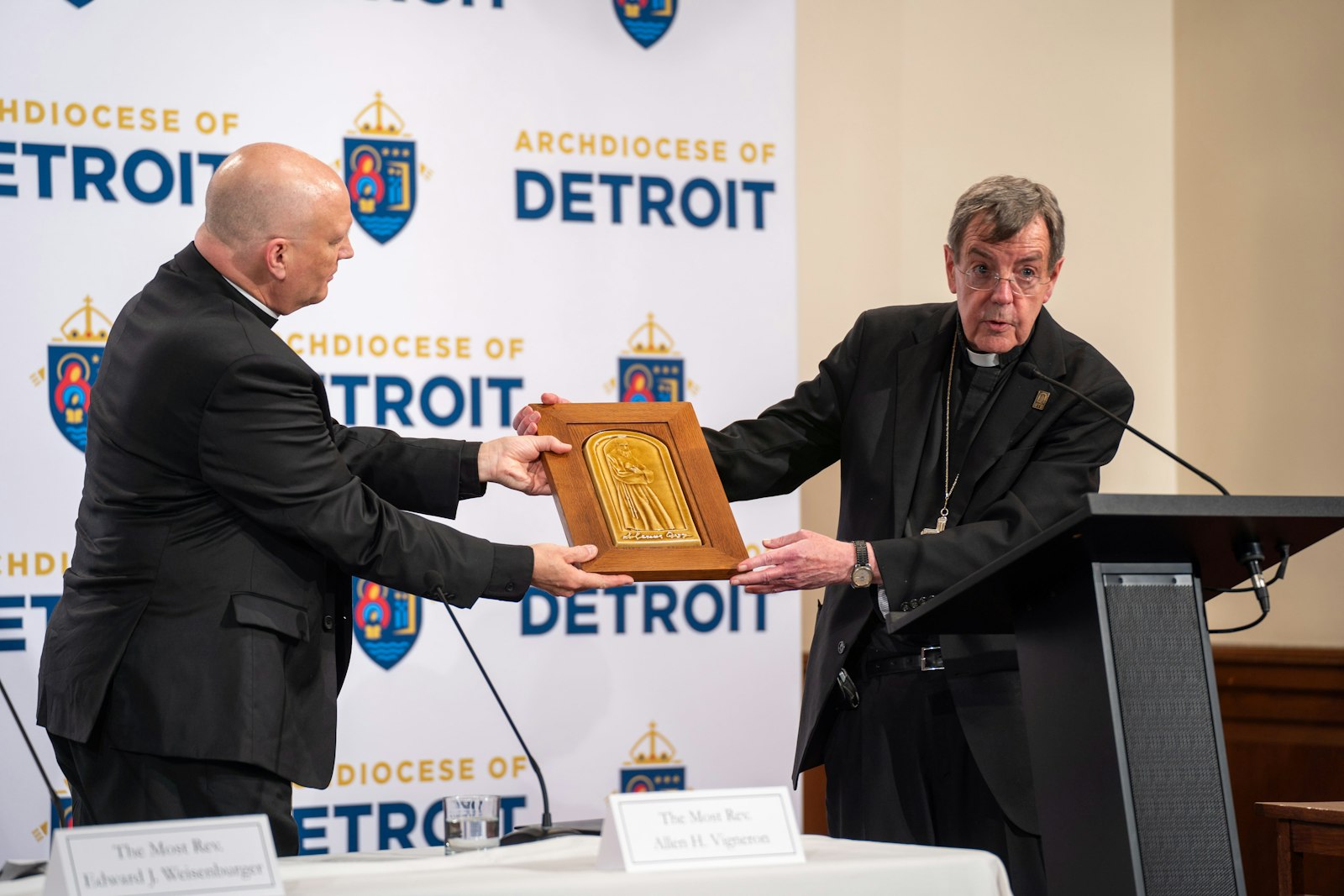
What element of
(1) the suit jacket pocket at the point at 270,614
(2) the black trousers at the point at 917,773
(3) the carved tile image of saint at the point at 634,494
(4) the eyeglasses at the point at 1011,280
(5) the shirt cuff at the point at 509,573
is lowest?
(2) the black trousers at the point at 917,773

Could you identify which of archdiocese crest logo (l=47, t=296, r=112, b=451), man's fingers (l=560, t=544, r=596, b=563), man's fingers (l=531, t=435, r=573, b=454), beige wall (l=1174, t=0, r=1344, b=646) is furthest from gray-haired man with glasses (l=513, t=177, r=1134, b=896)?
beige wall (l=1174, t=0, r=1344, b=646)

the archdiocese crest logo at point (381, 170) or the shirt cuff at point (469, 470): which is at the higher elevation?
the archdiocese crest logo at point (381, 170)

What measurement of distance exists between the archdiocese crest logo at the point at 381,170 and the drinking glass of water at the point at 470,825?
88.3 inches

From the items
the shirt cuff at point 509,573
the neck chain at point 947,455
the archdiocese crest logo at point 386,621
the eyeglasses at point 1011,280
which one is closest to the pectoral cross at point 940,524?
the neck chain at point 947,455

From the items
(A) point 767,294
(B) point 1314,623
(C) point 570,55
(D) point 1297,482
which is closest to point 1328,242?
(D) point 1297,482

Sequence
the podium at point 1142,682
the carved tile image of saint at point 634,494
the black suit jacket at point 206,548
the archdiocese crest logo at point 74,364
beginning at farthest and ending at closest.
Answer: the archdiocese crest logo at point 74,364 < the carved tile image of saint at point 634,494 < the black suit jacket at point 206,548 < the podium at point 1142,682

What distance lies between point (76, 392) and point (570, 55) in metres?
1.70

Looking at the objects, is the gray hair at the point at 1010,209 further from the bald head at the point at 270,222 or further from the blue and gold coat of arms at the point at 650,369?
the bald head at the point at 270,222

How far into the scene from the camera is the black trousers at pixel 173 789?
8.35ft

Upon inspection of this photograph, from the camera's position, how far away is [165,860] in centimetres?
162

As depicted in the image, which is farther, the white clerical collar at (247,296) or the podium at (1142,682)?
the white clerical collar at (247,296)

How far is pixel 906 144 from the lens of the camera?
17.1 ft

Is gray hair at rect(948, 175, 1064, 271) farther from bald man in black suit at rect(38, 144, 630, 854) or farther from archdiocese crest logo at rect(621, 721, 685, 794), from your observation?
archdiocese crest logo at rect(621, 721, 685, 794)

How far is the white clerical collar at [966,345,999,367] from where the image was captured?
3.16m
